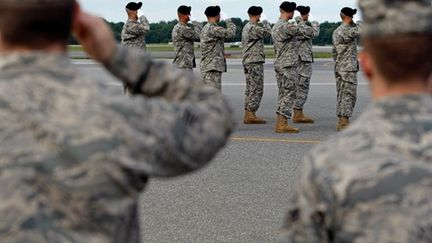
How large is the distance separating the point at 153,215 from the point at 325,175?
5.15 metres

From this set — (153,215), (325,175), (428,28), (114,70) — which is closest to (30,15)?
(114,70)

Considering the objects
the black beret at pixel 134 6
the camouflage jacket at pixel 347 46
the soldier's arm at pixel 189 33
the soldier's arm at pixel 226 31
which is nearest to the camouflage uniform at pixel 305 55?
the soldier's arm at pixel 226 31

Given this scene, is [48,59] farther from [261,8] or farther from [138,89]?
[261,8]

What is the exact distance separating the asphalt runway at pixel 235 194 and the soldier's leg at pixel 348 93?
1.08ft

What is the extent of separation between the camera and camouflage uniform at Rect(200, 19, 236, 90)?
14.0 metres

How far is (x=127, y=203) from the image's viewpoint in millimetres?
2107

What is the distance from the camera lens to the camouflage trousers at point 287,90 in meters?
12.6

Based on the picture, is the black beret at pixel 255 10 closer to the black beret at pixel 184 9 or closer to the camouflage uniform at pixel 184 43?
the black beret at pixel 184 9

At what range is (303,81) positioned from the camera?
47.2 feet

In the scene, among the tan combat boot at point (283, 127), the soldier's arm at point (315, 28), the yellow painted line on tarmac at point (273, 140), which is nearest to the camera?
the yellow painted line on tarmac at point (273, 140)

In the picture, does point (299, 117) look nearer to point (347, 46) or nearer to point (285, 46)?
point (285, 46)

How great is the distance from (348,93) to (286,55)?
1.14 m

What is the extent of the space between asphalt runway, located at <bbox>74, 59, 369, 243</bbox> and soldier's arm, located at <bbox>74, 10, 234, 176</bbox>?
7.17 ft

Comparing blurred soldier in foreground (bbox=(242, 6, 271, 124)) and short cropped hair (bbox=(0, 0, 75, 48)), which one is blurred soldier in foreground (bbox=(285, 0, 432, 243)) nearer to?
short cropped hair (bbox=(0, 0, 75, 48))
